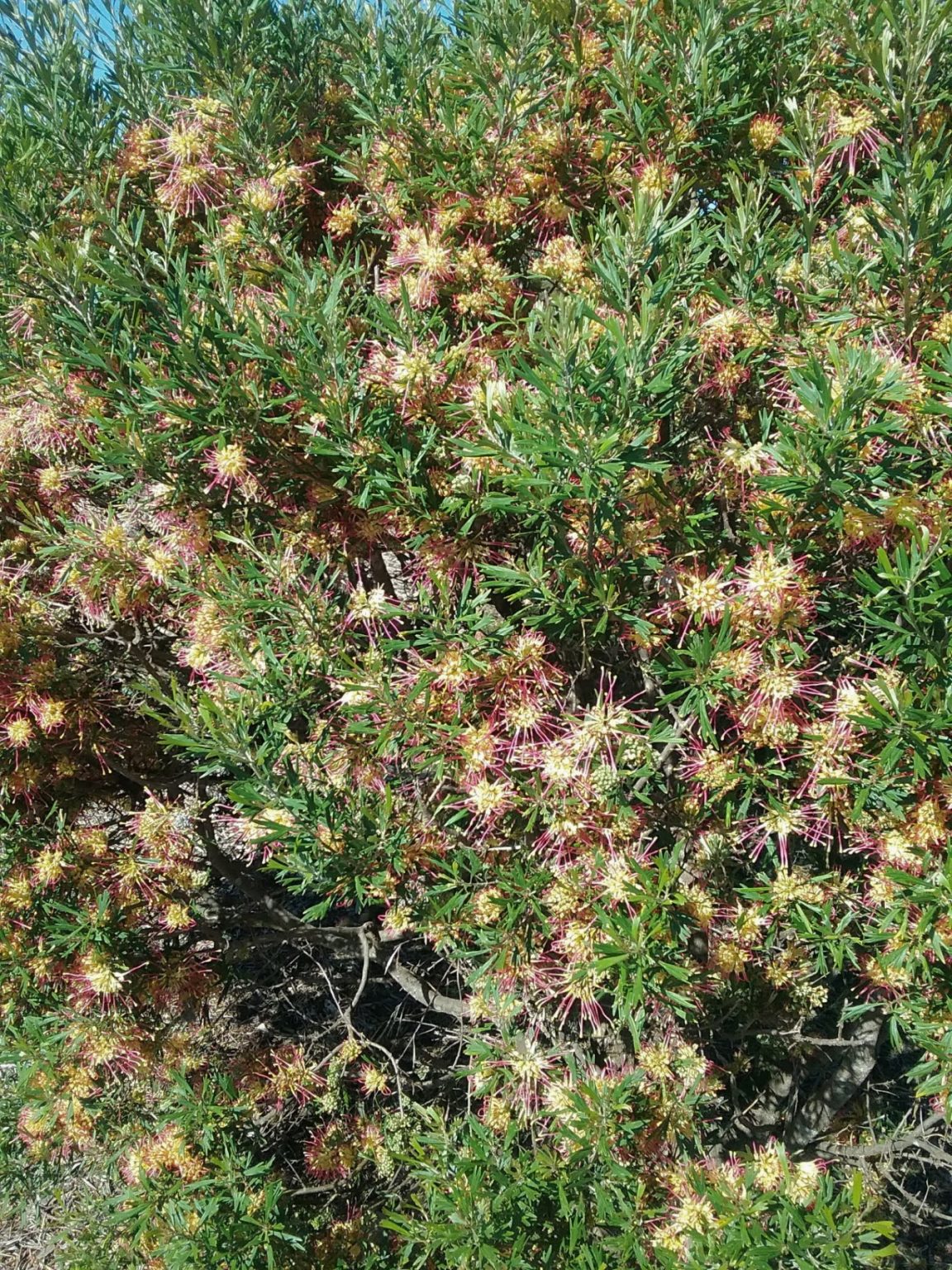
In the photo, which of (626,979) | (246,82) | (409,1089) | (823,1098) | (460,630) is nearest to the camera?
(626,979)

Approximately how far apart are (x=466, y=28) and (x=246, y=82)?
25.4 inches

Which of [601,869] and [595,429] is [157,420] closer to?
[595,429]

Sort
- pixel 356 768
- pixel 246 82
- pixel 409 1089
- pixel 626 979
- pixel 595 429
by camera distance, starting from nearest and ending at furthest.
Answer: pixel 595 429 → pixel 626 979 → pixel 356 768 → pixel 246 82 → pixel 409 1089

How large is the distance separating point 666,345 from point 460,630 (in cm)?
83

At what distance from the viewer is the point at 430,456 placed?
2.41 metres

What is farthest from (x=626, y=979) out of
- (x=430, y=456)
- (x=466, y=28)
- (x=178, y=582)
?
(x=466, y=28)

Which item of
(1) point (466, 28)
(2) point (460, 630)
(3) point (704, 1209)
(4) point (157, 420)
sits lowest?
(3) point (704, 1209)

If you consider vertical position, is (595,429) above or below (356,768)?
above

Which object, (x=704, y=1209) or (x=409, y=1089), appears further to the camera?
(x=409, y=1089)

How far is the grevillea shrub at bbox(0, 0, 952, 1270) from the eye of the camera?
2047 millimetres

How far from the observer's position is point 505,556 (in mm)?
2471

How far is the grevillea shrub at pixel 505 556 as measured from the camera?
2.05 m

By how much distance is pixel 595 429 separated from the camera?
74.5 inches

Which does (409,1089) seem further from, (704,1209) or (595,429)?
(595,429)
